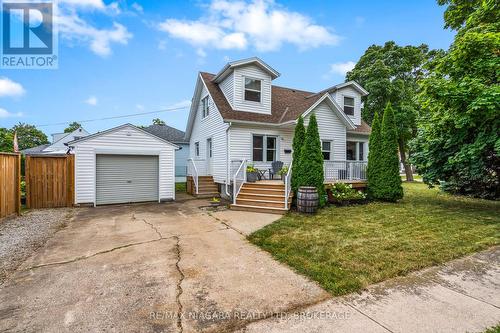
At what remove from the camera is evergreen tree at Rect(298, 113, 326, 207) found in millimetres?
8875

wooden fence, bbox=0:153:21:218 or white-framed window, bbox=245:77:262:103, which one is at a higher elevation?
white-framed window, bbox=245:77:262:103

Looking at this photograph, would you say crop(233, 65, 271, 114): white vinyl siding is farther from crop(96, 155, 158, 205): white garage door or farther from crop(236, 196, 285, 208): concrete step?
crop(236, 196, 285, 208): concrete step

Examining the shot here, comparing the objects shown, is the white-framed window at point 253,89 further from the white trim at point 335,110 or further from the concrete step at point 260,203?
the concrete step at point 260,203

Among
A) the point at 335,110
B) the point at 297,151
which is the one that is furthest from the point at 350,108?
the point at 297,151

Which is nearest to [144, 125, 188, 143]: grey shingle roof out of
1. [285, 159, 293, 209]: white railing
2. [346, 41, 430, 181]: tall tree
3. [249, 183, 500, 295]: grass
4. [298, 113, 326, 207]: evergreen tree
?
[285, 159, 293, 209]: white railing

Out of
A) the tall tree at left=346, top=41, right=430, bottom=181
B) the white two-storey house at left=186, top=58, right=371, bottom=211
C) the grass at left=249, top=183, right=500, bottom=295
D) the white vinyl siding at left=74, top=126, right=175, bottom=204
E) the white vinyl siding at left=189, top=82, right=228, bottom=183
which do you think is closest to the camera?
the grass at left=249, top=183, right=500, bottom=295

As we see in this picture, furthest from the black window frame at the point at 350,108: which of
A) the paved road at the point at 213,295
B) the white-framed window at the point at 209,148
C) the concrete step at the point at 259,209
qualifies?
the paved road at the point at 213,295

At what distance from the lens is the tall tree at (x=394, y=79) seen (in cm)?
1878

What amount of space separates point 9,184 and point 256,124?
30.2 feet

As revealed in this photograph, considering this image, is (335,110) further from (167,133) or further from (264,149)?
(167,133)

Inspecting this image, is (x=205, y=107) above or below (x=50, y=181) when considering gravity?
above

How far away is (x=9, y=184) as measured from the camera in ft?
24.5

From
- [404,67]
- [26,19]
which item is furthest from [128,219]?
[404,67]

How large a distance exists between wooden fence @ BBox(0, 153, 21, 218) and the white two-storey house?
680 centimetres
